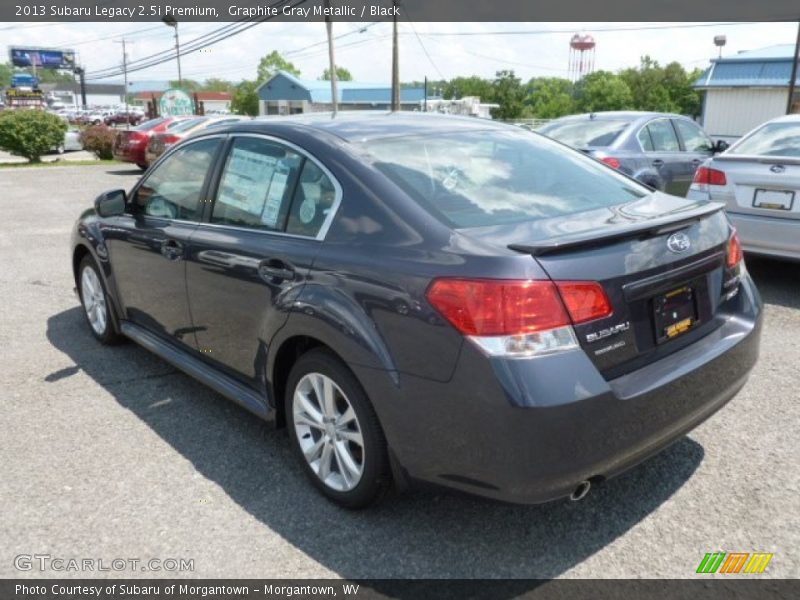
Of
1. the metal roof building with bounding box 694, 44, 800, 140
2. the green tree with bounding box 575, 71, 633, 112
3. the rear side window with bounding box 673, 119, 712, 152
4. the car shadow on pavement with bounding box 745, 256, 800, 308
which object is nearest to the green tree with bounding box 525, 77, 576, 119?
the green tree with bounding box 575, 71, 633, 112

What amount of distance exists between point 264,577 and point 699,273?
6.77 ft

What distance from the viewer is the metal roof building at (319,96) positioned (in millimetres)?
58844

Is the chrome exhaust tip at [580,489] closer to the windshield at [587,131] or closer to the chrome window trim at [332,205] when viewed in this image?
the chrome window trim at [332,205]

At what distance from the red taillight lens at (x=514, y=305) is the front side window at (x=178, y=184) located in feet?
6.45

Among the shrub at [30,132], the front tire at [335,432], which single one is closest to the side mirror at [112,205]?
the front tire at [335,432]

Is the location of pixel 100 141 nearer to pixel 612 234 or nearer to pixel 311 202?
pixel 311 202

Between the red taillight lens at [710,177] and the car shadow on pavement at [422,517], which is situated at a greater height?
the red taillight lens at [710,177]

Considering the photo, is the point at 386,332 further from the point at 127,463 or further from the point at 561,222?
the point at 127,463

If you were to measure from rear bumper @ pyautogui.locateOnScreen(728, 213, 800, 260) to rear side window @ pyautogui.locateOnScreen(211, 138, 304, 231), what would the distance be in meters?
4.34

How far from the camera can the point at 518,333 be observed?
2.25 metres

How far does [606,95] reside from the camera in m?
81.7

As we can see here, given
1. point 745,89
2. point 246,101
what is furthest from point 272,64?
point 745,89

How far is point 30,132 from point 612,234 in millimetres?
24130

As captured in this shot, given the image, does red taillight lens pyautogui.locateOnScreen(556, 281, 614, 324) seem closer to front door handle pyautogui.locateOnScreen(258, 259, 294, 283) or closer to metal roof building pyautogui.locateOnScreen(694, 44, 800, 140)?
front door handle pyautogui.locateOnScreen(258, 259, 294, 283)
